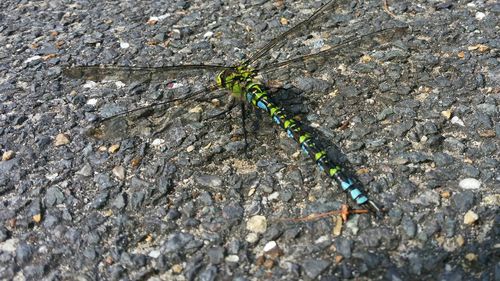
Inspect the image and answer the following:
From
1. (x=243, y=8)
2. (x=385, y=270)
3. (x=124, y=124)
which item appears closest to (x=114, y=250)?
(x=124, y=124)

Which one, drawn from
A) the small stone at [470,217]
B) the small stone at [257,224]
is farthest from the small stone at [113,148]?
the small stone at [470,217]

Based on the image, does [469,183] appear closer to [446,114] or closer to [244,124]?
[446,114]

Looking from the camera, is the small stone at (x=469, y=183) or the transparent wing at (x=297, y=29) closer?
the small stone at (x=469, y=183)

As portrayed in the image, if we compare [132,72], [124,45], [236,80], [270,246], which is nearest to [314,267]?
[270,246]

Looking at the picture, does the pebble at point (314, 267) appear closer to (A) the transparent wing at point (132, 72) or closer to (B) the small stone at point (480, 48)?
(A) the transparent wing at point (132, 72)

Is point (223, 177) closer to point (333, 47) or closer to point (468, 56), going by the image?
point (333, 47)
